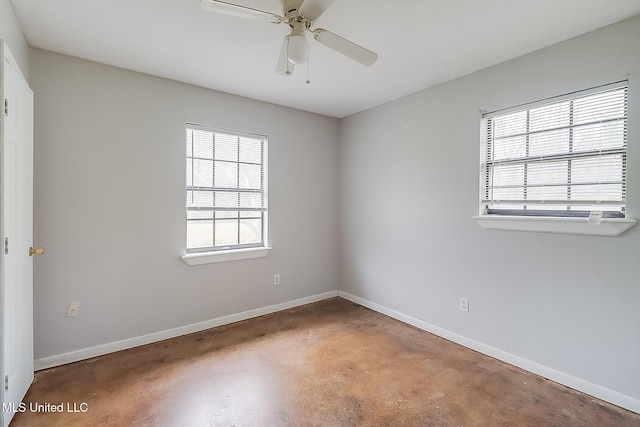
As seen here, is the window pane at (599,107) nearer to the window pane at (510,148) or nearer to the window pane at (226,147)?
the window pane at (510,148)

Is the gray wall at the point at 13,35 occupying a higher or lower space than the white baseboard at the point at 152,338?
higher

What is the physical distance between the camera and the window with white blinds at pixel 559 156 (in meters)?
2.07

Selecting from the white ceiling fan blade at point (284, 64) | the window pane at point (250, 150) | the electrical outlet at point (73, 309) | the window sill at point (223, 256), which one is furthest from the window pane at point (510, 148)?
the electrical outlet at point (73, 309)

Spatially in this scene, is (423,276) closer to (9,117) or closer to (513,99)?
(513,99)

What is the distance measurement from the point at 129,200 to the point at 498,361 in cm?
345

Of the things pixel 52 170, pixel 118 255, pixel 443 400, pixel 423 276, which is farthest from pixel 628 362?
pixel 52 170

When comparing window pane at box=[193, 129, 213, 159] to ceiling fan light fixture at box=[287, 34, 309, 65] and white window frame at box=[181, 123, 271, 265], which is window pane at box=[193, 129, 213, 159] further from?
ceiling fan light fixture at box=[287, 34, 309, 65]

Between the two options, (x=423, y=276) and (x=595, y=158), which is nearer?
(x=595, y=158)

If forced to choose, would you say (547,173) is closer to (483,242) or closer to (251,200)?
(483,242)

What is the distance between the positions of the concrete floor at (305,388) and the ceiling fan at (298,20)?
211cm

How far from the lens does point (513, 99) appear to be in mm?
2510

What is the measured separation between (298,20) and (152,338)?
2889 mm

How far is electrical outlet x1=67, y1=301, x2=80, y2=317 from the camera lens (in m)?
2.51

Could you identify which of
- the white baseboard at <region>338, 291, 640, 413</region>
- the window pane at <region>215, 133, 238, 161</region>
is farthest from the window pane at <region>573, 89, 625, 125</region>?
the window pane at <region>215, 133, 238, 161</region>
